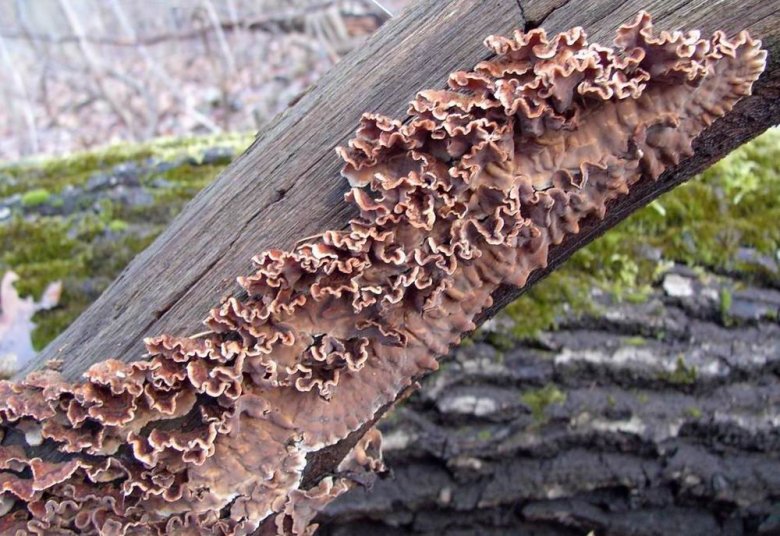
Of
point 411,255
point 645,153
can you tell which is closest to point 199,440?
point 411,255

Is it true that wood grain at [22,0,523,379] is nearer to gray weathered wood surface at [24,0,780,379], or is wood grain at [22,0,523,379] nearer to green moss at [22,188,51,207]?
gray weathered wood surface at [24,0,780,379]

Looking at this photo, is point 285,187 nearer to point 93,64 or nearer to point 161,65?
point 93,64

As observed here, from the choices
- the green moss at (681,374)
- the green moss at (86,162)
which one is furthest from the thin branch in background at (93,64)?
the green moss at (681,374)

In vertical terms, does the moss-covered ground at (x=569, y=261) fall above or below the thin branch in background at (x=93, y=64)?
below

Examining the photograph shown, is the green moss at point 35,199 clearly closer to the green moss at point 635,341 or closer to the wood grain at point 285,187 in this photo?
the wood grain at point 285,187

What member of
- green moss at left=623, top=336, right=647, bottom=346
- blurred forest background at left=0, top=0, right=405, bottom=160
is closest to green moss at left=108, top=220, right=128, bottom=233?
green moss at left=623, top=336, right=647, bottom=346

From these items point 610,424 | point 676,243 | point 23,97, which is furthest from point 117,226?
point 23,97
